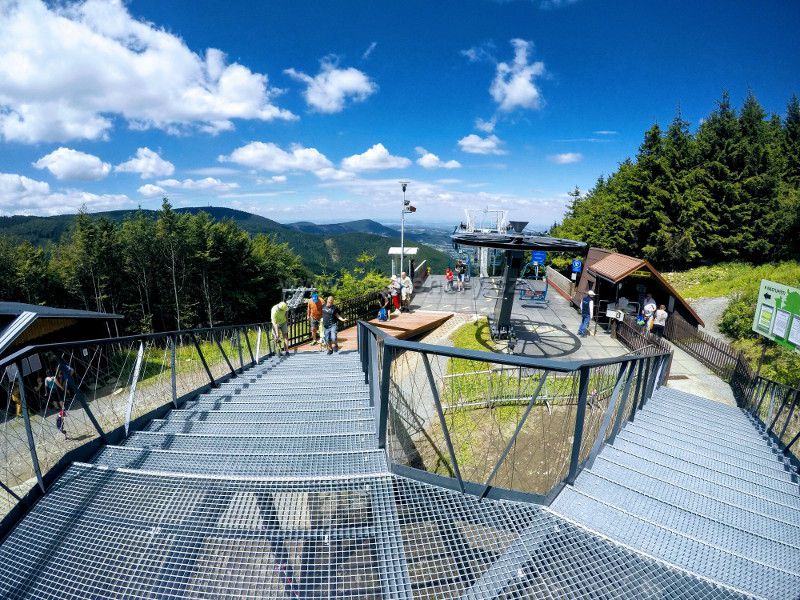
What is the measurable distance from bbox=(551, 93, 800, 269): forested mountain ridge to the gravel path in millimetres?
8746

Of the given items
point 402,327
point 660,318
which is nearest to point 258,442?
point 402,327

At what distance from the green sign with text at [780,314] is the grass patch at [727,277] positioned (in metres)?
15.9

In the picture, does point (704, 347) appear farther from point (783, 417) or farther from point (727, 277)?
point (727, 277)

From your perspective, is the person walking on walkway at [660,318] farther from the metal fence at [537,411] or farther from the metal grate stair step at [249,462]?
the metal grate stair step at [249,462]

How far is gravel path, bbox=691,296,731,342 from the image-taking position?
18.3m

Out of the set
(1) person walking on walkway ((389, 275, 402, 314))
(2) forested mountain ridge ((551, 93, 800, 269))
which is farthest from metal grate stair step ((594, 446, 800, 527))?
(2) forested mountain ridge ((551, 93, 800, 269))

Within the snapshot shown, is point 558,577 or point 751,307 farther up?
point 558,577

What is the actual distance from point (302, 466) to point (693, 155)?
3947 cm

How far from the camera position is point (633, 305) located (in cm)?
1706

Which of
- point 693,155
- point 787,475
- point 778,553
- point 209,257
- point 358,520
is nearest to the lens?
point 358,520

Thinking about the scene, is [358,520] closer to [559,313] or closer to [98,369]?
[98,369]

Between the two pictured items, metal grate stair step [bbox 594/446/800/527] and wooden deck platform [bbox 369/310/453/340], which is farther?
wooden deck platform [bbox 369/310/453/340]

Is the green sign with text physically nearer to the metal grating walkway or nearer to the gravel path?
the metal grating walkway

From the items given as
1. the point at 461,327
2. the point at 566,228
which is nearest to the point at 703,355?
the point at 461,327
